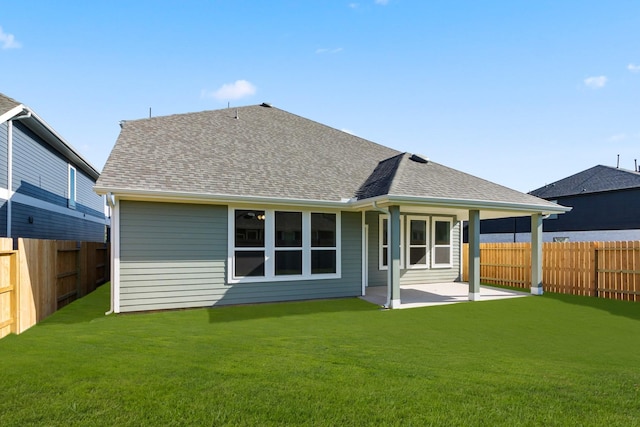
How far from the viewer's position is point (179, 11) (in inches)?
429

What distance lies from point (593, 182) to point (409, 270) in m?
21.5

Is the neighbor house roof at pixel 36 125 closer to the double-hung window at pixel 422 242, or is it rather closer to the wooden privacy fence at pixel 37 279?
the wooden privacy fence at pixel 37 279

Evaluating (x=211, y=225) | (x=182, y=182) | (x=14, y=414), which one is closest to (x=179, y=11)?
(x=182, y=182)

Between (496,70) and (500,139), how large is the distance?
439 cm

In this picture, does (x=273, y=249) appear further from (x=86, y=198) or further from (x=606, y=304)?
(x=86, y=198)

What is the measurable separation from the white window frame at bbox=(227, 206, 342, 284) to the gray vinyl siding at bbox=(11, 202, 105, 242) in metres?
6.39

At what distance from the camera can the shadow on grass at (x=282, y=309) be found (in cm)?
776

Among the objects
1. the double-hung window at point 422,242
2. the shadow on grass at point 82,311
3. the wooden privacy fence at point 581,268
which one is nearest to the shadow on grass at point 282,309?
the shadow on grass at point 82,311

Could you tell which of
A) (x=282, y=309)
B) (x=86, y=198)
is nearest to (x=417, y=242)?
(x=282, y=309)

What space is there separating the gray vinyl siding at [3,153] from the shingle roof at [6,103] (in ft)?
1.43

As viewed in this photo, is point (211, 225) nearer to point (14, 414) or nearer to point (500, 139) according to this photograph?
point (14, 414)

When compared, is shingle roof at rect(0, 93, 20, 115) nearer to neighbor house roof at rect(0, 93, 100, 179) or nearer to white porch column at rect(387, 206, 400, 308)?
neighbor house roof at rect(0, 93, 100, 179)

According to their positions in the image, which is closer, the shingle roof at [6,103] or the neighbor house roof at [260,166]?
the neighbor house roof at [260,166]

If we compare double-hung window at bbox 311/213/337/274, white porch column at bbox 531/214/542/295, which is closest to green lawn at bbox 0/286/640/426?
double-hung window at bbox 311/213/337/274
